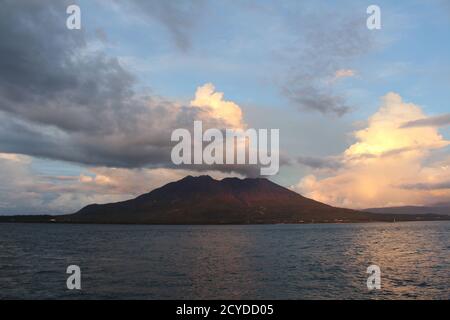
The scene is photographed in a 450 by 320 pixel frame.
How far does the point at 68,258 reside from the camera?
95.1 m

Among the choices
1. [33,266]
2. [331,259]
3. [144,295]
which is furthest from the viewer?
[331,259]

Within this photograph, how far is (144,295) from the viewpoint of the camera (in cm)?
5088

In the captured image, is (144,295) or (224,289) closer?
(144,295)

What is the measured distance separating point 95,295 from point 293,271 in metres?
35.2

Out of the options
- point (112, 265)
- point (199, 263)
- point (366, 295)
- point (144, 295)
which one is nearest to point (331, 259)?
point (199, 263)
